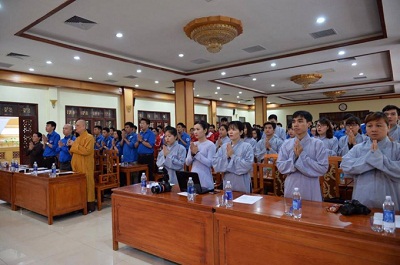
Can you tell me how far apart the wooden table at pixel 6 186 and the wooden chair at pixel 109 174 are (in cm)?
167

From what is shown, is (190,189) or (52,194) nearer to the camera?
(190,189)

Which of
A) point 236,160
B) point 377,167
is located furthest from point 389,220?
point 236,160

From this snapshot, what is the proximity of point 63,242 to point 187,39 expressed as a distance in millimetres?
4302

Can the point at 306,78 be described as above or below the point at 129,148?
above

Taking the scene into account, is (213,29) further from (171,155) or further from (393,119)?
(393,119)

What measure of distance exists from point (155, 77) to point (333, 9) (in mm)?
5890

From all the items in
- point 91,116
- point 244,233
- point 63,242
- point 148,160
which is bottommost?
point 63,242

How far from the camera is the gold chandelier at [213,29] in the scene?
4.64 metres

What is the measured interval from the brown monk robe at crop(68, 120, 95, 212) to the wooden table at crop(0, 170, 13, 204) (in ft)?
5.21

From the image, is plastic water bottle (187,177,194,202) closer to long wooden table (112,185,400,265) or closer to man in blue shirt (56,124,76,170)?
long wooden table (112,185,400,265)

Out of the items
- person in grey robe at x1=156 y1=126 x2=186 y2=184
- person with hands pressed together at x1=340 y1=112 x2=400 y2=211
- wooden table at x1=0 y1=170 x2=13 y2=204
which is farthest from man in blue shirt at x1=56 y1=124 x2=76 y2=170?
person with hands pressed together at x1=340 y1=112 x2=400 y2=211

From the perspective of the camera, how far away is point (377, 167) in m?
2.12

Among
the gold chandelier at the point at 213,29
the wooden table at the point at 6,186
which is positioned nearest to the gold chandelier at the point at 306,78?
the gold chandelier at the point at 213,29

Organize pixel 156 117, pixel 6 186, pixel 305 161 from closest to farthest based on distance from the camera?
pixel 305 161 → pixel 6 186 → pixel 156 117
